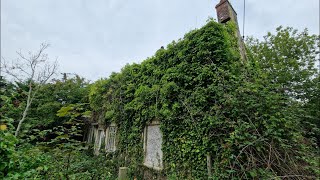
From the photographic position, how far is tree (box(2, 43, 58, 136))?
34.4 ft

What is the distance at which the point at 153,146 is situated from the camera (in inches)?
225

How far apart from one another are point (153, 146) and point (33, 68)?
9884mm

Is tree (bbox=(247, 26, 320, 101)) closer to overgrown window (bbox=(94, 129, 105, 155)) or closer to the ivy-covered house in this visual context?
the ivy-covered house

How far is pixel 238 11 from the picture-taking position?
694cm

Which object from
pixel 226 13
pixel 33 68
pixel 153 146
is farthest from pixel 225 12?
pixel 33 68

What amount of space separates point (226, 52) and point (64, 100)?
10967mm

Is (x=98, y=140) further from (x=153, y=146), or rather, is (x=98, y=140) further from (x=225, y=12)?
(x=225, y=12)

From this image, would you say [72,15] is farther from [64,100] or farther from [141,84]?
[64,100]

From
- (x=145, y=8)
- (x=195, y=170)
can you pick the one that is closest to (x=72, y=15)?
(x=145, y=8)

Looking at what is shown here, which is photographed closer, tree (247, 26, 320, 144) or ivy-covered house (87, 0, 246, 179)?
ivy-covered house (87, 0, 246, 179)

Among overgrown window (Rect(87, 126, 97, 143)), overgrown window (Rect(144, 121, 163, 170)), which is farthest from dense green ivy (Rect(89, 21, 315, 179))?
overgrown window (Rect(87, 126, 97, 143))

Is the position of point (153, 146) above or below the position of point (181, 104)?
below

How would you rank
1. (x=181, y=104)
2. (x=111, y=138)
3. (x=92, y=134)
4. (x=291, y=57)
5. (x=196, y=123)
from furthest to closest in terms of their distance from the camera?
(x=291, y=57), (x=92, y=134), (x=111, y=138), (x=181, y=104), (x=196, y=123)

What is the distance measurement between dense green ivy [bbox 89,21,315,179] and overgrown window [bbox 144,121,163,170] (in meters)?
0.24
